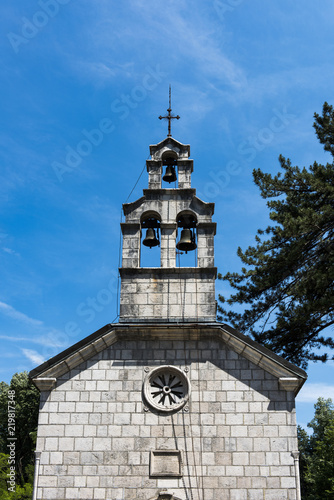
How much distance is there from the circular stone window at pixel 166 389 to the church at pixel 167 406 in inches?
1.0

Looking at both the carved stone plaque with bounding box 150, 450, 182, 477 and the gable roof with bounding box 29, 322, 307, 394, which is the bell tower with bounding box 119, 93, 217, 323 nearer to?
the gable roof with bounding box 29, 322, 307, 394

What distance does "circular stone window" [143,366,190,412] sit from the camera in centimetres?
1313

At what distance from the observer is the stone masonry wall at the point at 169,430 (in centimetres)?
1241

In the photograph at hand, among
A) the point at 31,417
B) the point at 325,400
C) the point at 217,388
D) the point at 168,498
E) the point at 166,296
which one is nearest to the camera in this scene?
the point at 168,498

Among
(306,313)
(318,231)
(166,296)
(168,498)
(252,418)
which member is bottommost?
(168,498)

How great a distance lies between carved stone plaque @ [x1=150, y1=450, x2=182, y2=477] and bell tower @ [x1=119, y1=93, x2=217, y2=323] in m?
3.09

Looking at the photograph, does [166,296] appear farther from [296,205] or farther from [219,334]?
[296,205]

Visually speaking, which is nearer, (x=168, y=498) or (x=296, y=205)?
(x=168, y=498)

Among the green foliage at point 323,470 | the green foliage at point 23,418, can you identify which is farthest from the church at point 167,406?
the green foliage at point 23,418

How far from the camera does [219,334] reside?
1367 cm

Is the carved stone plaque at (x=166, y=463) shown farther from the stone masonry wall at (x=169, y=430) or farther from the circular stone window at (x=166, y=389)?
the circular stone window at (x=166, y=389)

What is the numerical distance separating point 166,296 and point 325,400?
37031mm

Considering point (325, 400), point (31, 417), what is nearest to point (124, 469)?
point (31, 417)

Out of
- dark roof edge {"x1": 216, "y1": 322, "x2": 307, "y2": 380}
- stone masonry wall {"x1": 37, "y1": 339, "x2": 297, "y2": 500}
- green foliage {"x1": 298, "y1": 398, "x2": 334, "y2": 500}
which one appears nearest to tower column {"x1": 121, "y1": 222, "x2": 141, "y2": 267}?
stone masonry wall {"x1": 37, "y1": 339, "x2": 297, "y2": 500}
